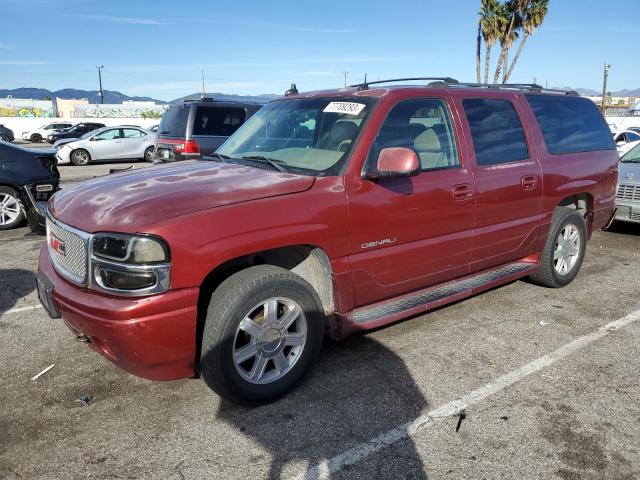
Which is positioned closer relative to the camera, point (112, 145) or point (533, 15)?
point (112, 145)

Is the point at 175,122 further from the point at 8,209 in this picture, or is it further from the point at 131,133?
the point at 131,133

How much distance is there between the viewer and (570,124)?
519 centimetres

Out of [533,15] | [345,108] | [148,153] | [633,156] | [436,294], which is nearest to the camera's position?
[345,108]

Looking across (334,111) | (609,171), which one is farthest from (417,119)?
(609,171)

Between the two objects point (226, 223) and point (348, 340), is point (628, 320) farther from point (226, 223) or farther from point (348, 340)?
point (226, 223)

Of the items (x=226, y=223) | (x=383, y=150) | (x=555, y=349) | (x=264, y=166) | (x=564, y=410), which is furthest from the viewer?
(x=555, y=349)

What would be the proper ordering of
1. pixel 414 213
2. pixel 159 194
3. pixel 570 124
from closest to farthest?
pixel 159 194 < pixel 414 213 < pixel 570 124

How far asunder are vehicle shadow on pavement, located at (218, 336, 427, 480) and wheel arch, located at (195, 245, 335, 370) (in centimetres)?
46

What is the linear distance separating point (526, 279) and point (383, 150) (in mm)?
2967

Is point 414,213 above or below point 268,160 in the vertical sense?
below

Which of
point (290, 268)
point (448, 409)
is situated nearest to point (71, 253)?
point (290, 268)

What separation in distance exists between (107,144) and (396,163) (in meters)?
19.7

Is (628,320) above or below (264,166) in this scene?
below

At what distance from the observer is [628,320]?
4559 mm
